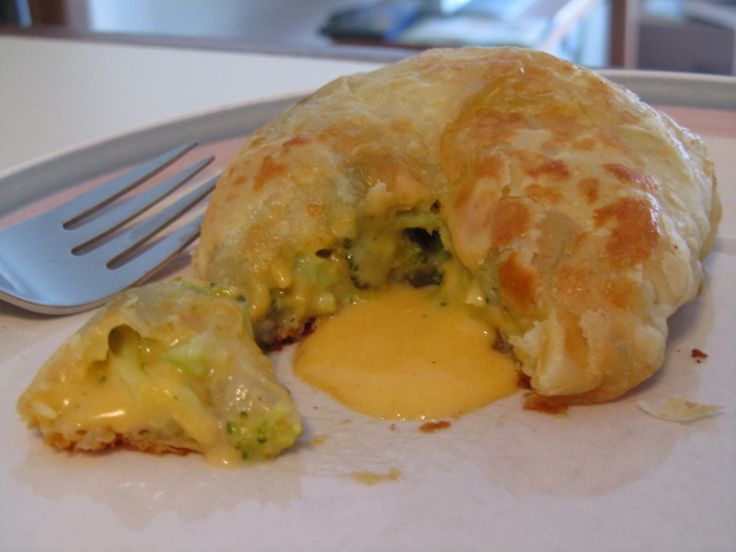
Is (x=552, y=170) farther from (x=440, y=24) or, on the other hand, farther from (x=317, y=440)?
(x=440, y=24)

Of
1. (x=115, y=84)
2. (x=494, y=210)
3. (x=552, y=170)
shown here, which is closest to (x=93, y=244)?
(x=494, y=210)

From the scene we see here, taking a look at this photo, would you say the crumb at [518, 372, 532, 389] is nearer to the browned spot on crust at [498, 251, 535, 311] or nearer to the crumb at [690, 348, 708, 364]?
the browned spot on crust at [498, 251, 535, 311]

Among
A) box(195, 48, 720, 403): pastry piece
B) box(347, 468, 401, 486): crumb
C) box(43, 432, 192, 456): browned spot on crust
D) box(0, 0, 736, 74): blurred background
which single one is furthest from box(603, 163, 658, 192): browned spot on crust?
box(0, 0, 736, 74): blurred background

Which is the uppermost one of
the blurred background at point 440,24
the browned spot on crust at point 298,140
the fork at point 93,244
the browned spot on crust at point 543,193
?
the browned spot on crust at point 298,140

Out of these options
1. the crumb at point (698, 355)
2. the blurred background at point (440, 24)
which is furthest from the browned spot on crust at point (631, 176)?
the blurred background at point (440, 24)

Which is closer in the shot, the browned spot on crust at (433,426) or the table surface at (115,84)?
the browned spot on crust at (433,426)

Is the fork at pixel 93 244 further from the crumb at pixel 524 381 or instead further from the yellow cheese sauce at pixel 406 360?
the crumb at pixel 524 381
